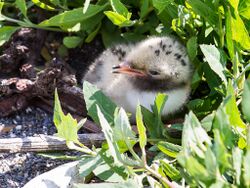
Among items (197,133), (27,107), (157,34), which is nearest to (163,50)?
(157,34)

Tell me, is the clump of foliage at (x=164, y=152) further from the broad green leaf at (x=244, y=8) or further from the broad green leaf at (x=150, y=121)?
the broad green leaf at (x=244, y=8)

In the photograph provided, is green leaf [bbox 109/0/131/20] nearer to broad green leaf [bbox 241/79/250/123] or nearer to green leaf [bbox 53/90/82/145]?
green leaf [bbox 53/90/82/145]

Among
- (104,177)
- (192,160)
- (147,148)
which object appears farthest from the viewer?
(147,148)

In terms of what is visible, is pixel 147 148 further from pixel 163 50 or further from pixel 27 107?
pixel 27 107

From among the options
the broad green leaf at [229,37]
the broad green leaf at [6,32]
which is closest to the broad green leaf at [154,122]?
the broad green leaf at [229,37]

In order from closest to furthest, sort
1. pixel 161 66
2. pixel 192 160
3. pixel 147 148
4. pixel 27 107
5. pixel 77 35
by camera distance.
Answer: pixel 192 160 → pixel 147 148 → pixel 161 66 → pixel 27 107 → pixel 77 35
